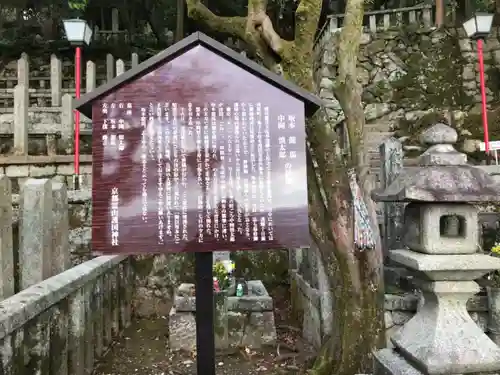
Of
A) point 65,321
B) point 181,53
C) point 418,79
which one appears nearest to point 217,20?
point 181,53

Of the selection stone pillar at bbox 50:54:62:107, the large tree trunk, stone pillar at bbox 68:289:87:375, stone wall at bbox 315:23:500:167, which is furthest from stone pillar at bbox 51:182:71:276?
stone wall at bbox 315:23:500:167

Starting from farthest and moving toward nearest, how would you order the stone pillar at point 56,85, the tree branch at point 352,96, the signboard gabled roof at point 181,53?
the stone pillar at point 56,85 → the tree branch at point 352,96 → the signboard gabled roof at point 181,53

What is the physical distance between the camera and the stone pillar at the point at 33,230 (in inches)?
131

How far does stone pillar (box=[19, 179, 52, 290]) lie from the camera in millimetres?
3316

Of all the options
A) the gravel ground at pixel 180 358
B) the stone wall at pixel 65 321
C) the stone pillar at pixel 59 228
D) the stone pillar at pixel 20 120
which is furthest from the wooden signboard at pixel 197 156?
the stone pillar at pixel 20 120

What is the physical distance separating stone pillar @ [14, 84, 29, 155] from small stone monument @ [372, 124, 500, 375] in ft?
18.4

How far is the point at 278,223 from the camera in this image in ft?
9.13

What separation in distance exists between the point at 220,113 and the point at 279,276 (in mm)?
5048

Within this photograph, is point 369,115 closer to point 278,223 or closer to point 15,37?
point 278,223

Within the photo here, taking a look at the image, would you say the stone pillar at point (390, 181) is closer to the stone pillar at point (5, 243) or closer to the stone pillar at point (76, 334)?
the stone pillar at point (76, 334)

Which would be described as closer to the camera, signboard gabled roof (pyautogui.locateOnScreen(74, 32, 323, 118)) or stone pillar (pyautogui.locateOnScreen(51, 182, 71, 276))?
signboard gabled roof (pyautogui.locateOnScreen(74, 32, 323, 118))

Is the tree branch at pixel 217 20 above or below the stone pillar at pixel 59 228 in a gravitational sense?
above

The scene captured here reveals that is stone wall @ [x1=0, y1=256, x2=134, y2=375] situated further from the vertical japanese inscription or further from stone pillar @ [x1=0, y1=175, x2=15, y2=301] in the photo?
the vertical japanese inscription

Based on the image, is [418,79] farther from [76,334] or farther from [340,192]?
[76,334]
